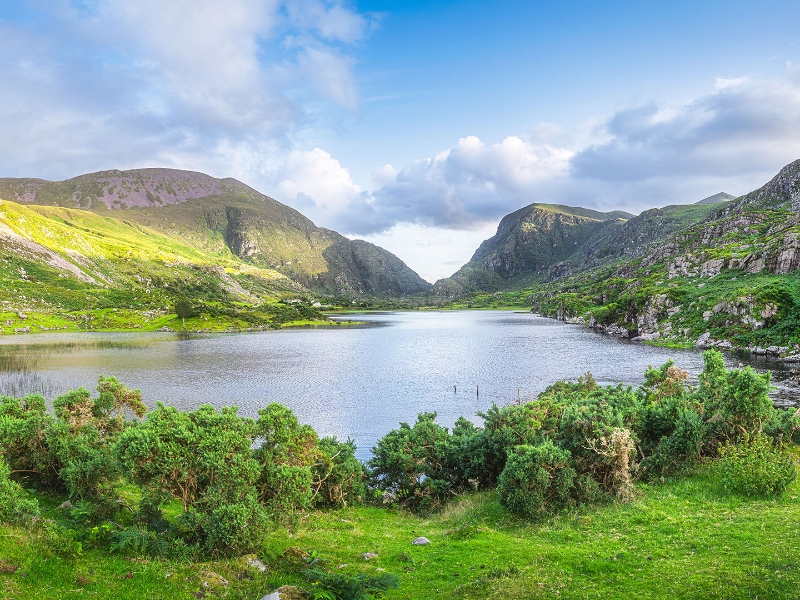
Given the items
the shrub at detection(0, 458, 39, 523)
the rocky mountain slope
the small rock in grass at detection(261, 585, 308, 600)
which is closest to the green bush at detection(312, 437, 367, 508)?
the small rock in grass at detection(261, 585, 308, 600)

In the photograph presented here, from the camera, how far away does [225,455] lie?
19.7m

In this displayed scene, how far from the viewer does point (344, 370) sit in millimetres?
100250

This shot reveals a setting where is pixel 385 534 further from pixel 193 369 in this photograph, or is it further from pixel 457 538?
pixel 193 369

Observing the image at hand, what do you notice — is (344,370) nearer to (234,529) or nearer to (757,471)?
(234,529)

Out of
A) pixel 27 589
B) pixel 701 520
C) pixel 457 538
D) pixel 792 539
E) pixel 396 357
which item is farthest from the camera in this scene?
pixel 396 357

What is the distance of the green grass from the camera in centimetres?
1435

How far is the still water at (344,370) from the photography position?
67438 millimetres

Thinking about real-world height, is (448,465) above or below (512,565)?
below

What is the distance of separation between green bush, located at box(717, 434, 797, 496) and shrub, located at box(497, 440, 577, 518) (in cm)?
815

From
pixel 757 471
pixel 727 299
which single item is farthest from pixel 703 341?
pixel 757 471

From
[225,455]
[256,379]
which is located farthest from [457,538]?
[256,379]

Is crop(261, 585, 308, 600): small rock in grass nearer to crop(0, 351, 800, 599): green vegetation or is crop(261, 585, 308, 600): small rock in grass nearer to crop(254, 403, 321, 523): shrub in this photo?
crop(0, 351, 800, 599): green vegetation

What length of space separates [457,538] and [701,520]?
11071mm

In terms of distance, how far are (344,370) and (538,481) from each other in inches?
3098
